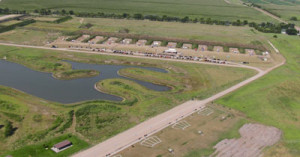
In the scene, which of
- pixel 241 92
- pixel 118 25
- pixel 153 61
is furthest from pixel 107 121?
pixel 118 25

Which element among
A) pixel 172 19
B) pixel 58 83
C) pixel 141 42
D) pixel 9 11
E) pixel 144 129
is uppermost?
pixel 9 11

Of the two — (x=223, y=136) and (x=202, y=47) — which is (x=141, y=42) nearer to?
(x=202, y=47)

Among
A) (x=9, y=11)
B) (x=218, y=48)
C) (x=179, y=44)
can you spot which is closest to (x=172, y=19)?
(x=179, y=44)

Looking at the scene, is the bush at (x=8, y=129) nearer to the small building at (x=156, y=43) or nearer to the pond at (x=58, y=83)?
the pond at (x=58, y=83)

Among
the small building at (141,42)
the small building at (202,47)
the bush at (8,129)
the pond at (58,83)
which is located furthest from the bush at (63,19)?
the bush at (8,129)

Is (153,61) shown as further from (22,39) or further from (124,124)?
(22,39)

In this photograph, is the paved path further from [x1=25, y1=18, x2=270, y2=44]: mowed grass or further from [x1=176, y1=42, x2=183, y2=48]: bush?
[x1=25, y1=18, x2=270, y2=44]: mowed grass

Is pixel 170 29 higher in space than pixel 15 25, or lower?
higher

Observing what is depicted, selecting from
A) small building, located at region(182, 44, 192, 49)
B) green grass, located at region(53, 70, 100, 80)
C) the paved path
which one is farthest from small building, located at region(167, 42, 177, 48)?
the paved path
